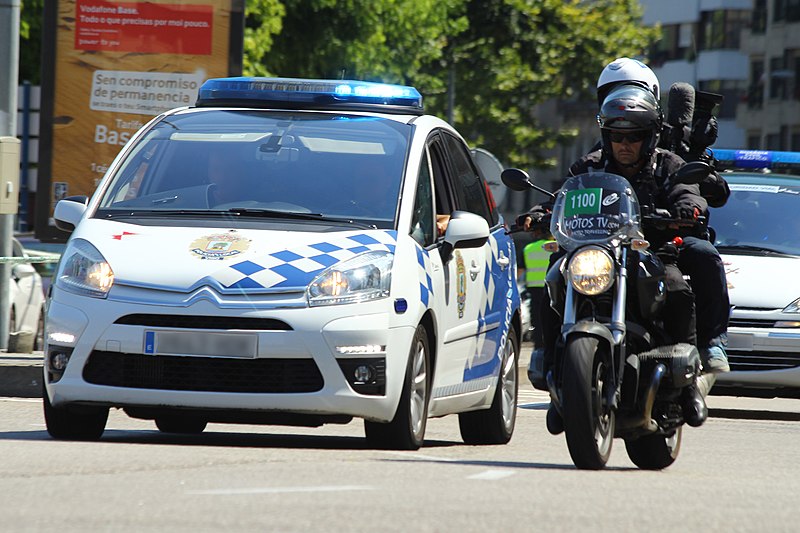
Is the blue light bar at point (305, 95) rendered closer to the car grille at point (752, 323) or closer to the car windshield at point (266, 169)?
the car windshield at point (266, 169)

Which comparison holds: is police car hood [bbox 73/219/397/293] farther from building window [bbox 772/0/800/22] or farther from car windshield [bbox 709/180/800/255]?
building window [bbox 772/0/800/22]

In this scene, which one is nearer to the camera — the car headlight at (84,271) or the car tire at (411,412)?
the car headlight at (84,271)

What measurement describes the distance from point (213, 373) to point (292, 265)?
582 millimetres

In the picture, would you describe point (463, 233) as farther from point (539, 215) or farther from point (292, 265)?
point (292, 265)

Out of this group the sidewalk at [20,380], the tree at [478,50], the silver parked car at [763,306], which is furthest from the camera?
the tree at [478,50]

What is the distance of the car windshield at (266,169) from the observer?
29.7ft

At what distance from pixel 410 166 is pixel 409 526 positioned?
3843 millimetres

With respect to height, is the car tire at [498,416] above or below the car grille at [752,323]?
below

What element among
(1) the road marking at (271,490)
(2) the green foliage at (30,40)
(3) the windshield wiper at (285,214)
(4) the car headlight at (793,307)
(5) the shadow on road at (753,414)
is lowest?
(5) the shadow on road at (753,414)

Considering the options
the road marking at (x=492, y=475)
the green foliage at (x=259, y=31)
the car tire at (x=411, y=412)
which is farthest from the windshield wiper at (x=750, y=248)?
the green foliage at (x=259, y=31)

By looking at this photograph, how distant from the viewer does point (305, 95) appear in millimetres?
9820

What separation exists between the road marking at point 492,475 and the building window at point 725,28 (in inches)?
2793

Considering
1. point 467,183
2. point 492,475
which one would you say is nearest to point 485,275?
point 467,183

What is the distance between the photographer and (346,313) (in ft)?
27.3
